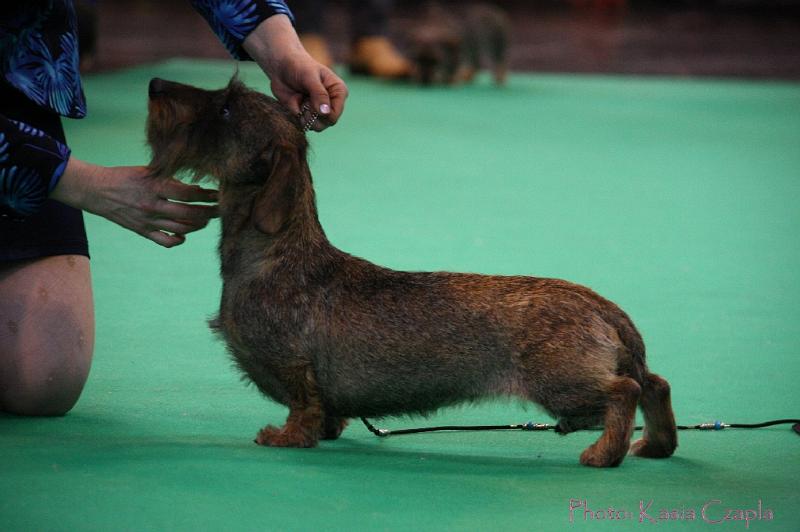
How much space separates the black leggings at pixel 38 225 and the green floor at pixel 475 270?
0.40 m

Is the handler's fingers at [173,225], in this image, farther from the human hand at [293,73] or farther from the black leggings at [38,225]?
the black leggings at [38,225]

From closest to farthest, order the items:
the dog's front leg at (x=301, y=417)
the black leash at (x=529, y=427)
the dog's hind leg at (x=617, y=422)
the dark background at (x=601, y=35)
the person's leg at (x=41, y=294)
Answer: the dog's hind leg at (x=617, y=422) < the dog's front leg at (x=301, y=417) < the black leash at (x=529, y=427) < the person's leg at (x=41, y=294) < the dark background at (x=601, y=35)

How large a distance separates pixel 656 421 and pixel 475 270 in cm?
204

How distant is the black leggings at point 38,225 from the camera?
3113 millimetres

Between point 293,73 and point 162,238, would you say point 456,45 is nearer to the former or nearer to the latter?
point 293,73

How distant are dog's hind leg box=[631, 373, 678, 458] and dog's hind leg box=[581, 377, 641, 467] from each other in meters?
0.11

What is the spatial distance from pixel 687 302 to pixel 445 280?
188 centimetres

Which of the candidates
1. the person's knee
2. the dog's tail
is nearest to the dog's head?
the person's knee

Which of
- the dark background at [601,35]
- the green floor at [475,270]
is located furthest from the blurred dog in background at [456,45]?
the green floor at [475,270]

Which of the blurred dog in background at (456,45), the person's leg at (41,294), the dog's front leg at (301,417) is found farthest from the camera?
the blurred dog in background at (456,45)

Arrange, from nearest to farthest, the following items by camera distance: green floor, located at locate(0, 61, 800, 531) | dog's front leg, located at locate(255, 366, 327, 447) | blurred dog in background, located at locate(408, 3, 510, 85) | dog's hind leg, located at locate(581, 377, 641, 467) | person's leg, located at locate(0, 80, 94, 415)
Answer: green floor, located at locate(0, 61, 800, 531)
dog's hind leg, located at locate(581, 377, 641, 467)
dog's front leg, located at locate(255, 366, 327, 447)
person's leg, located at locate(0, 80, 94, 415)
blurred dog in background, located at locate(408, 3, 510, 85)

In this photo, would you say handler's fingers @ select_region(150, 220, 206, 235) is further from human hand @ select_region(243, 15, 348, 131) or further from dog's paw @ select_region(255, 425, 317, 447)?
dog's paw @ select_region(255, 425, 317, 447)

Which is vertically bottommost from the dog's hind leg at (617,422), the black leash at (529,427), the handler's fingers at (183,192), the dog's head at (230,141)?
the black leash at (529,427)

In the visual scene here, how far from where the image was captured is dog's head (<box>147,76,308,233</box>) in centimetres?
262
